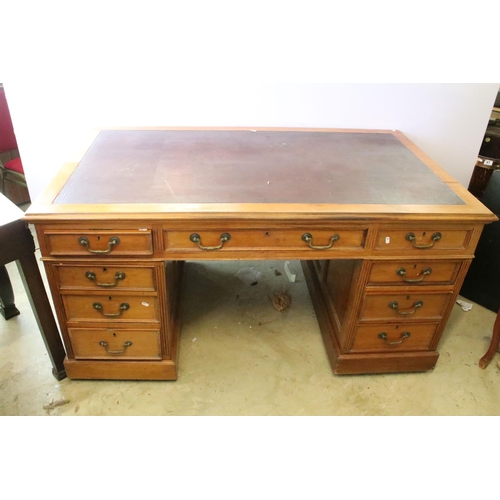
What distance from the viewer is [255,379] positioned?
1686mm

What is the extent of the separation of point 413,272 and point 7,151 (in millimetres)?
2287

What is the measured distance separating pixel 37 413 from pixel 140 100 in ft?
4.52

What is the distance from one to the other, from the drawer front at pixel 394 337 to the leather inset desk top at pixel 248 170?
518 mm

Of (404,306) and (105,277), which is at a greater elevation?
(105,277)

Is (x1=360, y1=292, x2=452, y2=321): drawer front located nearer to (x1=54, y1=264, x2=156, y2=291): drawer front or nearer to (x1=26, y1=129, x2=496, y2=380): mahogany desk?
(x1=26, y1=129, x2=496, y2=380): mahogany desk

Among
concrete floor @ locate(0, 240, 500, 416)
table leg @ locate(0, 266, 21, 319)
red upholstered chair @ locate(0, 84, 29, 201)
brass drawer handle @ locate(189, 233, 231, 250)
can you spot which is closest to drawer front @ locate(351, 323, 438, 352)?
concrete floor @ locate(0, 240, 500, 416)

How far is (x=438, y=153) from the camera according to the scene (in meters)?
2.13

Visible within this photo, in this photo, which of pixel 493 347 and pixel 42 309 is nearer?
pixel 42 309

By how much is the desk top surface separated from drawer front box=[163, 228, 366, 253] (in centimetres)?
9

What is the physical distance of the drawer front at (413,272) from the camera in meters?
1.46

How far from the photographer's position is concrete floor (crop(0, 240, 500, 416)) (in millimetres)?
1566

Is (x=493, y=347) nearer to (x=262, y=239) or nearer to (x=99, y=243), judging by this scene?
(x=262, y=239)

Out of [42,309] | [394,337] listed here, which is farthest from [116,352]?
[394,337]

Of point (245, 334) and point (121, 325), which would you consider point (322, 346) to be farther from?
point (121, 325)
